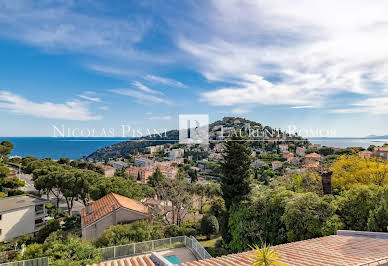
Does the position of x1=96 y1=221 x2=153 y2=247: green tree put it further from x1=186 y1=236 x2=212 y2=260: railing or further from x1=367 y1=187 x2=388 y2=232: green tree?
x1=367 y1=187 x2=388 y2=232: green tree

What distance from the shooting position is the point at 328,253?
5512 millimetres

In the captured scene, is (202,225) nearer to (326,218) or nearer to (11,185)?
(326,218)

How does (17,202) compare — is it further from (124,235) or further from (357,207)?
(357,207)

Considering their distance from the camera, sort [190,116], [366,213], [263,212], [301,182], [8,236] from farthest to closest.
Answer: [190,116], [8,236], [301,182], [263,212], [366,213]

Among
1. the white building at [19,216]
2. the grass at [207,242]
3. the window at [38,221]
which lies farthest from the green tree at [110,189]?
the grass at [207,242]

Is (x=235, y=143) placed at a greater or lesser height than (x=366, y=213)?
greater

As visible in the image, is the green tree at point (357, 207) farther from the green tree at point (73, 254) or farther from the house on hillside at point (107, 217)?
the house on hillside at point (107, 217)

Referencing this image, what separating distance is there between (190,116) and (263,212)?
47.0 m

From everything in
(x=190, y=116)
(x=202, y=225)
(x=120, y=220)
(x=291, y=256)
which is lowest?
(x=202, y=225)

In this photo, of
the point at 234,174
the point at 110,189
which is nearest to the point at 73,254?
the point at 234,174

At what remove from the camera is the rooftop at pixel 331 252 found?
189 inches

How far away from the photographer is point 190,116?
188 ft

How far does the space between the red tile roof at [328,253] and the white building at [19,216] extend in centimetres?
2330

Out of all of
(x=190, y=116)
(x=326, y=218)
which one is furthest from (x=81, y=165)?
(x=326, y=218)
